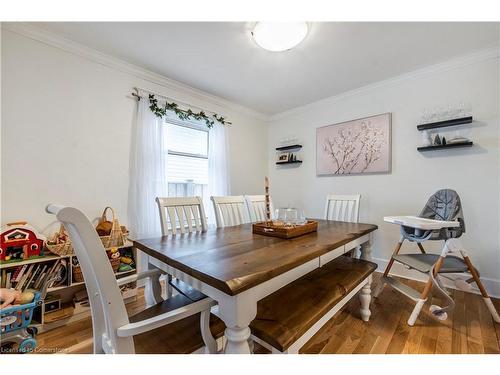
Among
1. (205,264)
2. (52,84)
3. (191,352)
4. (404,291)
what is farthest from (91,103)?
(404,291)

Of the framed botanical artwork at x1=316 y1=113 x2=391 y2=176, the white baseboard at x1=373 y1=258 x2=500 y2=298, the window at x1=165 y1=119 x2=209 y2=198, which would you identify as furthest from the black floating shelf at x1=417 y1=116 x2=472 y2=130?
the window at x1=165 y1=119 x2=209 y2=198

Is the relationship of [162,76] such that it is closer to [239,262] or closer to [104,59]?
[104,59]

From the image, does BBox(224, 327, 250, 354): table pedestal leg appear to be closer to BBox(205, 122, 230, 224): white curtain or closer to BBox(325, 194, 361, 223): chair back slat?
BBox(325, 194, 361, 223): chair back slat

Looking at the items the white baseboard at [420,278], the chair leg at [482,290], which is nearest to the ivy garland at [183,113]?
the white baseboard at [420,278]

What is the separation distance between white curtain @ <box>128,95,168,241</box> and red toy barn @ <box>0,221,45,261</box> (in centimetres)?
77

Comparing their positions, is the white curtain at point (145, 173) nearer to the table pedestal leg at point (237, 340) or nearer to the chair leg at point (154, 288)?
the chair leg at point (154, 288)

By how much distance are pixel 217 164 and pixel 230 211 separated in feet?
3.85

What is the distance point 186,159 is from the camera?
9.59 ft

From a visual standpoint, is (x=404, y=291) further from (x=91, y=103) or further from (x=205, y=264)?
(x=91, y=103)

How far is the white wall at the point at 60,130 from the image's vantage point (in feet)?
5.66

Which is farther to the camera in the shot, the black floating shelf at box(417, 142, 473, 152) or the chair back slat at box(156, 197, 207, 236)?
the black floating shelf at box(417, 142, 473, 152)

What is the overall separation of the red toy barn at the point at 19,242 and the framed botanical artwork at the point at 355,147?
3.22 metres

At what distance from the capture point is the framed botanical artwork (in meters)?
2.71

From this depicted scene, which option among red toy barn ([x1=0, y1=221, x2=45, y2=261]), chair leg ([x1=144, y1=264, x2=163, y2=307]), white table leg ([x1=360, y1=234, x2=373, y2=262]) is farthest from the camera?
white table leg ([x1=360, y1=234, x2=373, y2=262])
